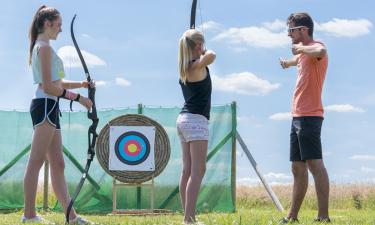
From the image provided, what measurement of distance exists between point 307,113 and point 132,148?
142 inches

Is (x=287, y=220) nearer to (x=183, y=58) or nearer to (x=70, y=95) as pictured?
(x=183, y=58)

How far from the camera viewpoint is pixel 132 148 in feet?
25.2

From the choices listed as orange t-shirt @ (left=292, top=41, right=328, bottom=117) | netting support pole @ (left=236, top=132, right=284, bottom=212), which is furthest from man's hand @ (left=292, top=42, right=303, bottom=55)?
netting support pole @ (left=236, top=132, right=284, bottom=212)

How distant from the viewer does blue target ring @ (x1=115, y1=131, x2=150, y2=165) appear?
769 centimetres

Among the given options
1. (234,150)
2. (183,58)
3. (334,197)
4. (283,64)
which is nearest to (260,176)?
(234,150)

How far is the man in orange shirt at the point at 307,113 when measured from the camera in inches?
175

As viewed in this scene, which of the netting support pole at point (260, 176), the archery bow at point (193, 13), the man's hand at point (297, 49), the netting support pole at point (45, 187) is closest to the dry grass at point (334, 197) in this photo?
the netting support pole at point (260, 176)

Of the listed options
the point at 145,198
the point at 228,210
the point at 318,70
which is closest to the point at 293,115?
the point at 318,70

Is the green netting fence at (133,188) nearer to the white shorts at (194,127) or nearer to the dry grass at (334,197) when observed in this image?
the dry grass at (334,197)

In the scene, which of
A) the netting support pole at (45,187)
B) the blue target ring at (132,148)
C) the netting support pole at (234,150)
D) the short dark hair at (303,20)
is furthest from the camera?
the netting support pole at (45,187)

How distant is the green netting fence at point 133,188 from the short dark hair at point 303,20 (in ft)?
10.3

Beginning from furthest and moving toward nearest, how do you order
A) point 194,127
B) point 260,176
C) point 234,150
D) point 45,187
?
point 45,187 < point 234,150 < point 260,176 < point 194,127

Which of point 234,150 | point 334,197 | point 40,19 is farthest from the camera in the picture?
point 334,197

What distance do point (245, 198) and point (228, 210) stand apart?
1.08 metres
